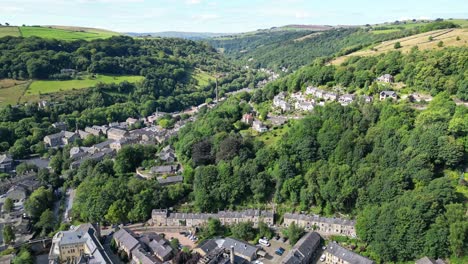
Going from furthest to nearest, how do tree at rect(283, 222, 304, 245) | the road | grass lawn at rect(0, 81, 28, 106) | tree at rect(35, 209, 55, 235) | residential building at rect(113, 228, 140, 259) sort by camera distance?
grass lawn at rect(0, 81, 28, 106)
the road
tree at rect(35, 209, 55, 235)
tree at rect(283, 222, 304, 245)
residential building at rect(113, 228, 140, 259)

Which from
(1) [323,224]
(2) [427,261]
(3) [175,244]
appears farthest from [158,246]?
(2) [427,261]

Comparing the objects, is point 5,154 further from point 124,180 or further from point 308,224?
point 308,224

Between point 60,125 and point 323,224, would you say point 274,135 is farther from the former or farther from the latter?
point 60,125

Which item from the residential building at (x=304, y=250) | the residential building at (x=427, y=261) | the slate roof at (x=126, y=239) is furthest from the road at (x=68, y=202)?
the residential building at (x=427, y=261)

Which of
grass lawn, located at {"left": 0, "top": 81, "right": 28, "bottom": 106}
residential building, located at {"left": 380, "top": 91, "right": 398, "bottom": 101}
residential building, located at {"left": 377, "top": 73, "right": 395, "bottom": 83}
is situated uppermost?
residential building, located at {"left": 377, "top": 73, "right": 395, "bottom": 83}

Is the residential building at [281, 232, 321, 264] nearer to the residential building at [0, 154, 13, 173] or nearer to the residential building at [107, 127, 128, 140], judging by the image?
the residential building at [107, 127, 128, 140]

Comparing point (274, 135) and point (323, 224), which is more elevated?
point (274, 135)

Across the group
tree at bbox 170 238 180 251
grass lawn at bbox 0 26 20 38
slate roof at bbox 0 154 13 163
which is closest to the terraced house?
tree at bbox 170 238 180 251
